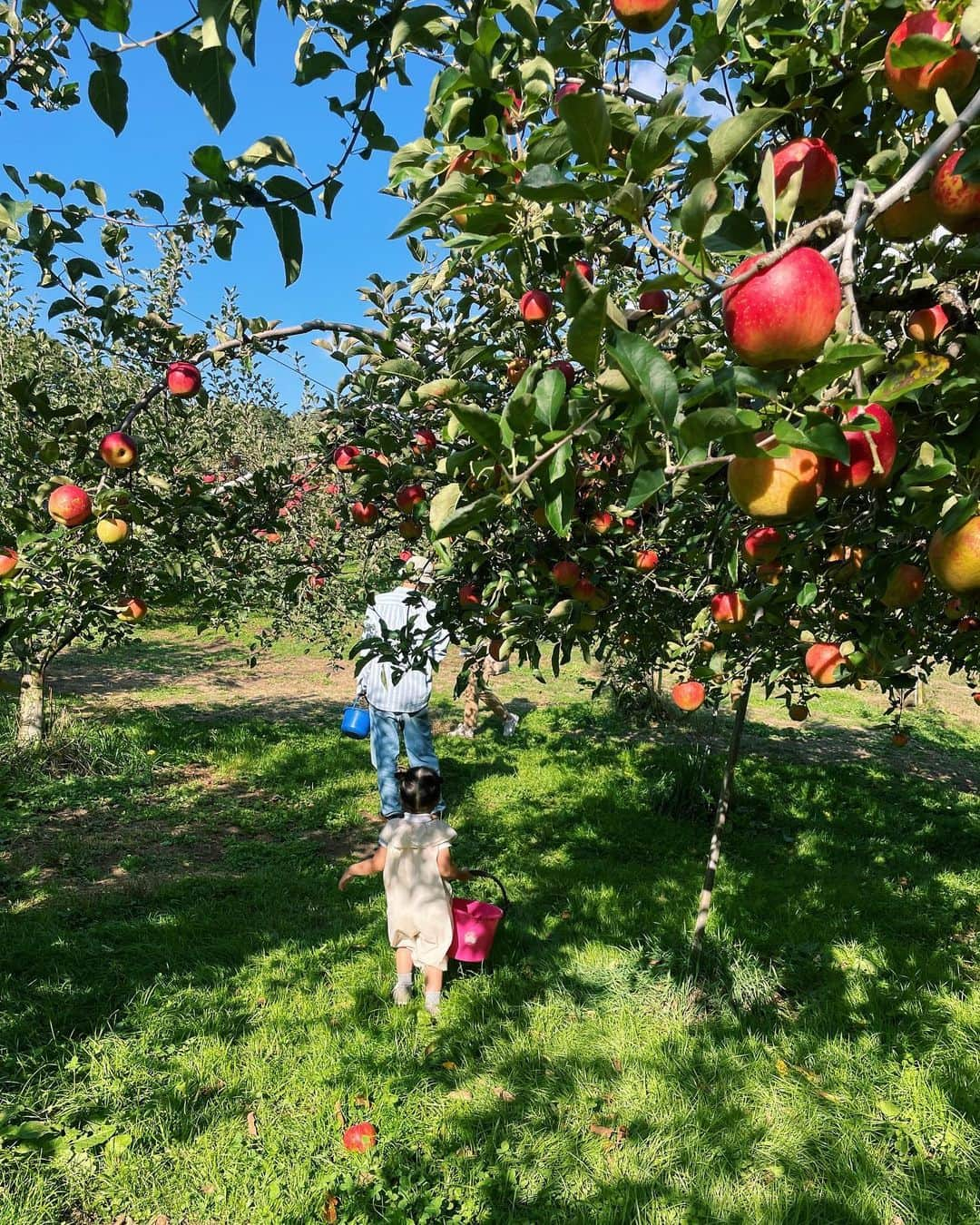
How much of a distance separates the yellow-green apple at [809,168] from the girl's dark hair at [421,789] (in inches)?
118

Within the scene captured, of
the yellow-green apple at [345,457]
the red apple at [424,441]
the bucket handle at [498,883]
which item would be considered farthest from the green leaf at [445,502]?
the bucket handle at [498,883]

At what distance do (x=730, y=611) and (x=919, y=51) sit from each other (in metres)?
1.63

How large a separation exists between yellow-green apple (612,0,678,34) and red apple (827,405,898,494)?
2.85 ft

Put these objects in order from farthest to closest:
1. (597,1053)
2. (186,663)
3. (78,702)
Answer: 1. (186,663)
2. (78,702)
3. (597,1053)

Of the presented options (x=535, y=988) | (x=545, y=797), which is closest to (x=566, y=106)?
(x=535, y=988)

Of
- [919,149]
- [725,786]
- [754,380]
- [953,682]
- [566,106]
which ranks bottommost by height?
[953,682]

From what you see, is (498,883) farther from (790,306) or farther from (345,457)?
(790,306)

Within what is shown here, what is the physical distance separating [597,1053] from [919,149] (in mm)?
3384

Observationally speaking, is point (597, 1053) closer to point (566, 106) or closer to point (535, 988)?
point (535, 988)

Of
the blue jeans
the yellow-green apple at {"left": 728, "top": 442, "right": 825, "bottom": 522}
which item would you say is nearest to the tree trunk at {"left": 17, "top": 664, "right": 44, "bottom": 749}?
the blue jeans

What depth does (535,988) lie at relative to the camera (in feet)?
12.7

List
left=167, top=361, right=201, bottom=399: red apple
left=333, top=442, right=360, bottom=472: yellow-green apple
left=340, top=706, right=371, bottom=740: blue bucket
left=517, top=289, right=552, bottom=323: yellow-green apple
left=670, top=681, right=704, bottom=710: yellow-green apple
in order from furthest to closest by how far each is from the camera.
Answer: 1. left=340, top=706, right=371, bottom=740: blue bucket
2. left=670, top=681, right=704, bottom=710: yellow-green apple
3. left=333, top=442, right=360, bottom=472: yellow-green apple
4. left=167, top=361, right=201, bottom=399: red apple
5. left=517, top=289, right=552, bottom=323: yellow-green apple

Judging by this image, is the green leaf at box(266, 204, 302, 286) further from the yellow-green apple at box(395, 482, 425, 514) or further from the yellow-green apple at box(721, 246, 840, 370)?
the yellow-green apple at box(395, 482, 425, 514)

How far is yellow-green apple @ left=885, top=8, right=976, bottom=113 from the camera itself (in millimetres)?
1053
